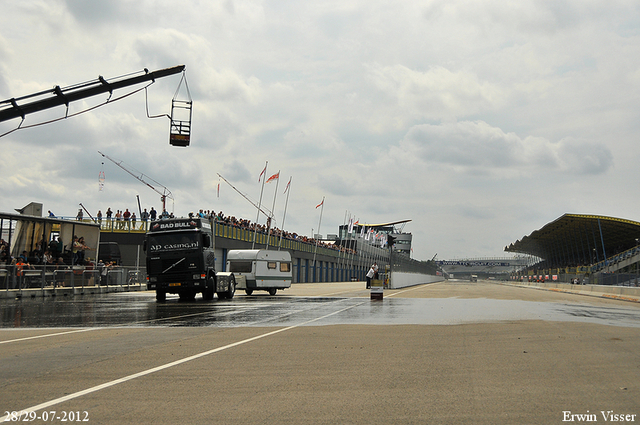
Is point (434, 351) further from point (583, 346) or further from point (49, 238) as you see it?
point (49, 238)

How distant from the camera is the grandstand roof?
8059 cm

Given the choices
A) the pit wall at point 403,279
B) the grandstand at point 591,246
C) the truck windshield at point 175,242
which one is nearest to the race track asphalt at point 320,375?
the truck windshield at point 175,242

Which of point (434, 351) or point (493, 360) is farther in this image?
point (434, 351)

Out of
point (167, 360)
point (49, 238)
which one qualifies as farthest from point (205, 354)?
point (49, 238)

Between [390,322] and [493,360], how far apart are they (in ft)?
21.0

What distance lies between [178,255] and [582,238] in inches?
3677

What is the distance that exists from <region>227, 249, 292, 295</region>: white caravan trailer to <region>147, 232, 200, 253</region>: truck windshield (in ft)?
23.2

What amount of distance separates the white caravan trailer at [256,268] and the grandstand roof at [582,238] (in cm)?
5407

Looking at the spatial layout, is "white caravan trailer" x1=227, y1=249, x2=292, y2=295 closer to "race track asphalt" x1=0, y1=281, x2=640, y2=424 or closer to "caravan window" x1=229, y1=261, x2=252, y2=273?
"caravan window" x1=229, y1=261, x2=252, y2=273

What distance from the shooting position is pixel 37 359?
873 centimetres

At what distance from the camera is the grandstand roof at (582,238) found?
80.6m

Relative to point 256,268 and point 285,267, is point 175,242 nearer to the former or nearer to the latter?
point 256,268

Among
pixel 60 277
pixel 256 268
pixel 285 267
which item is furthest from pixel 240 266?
pixel 60 277

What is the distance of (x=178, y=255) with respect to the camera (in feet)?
82.8
